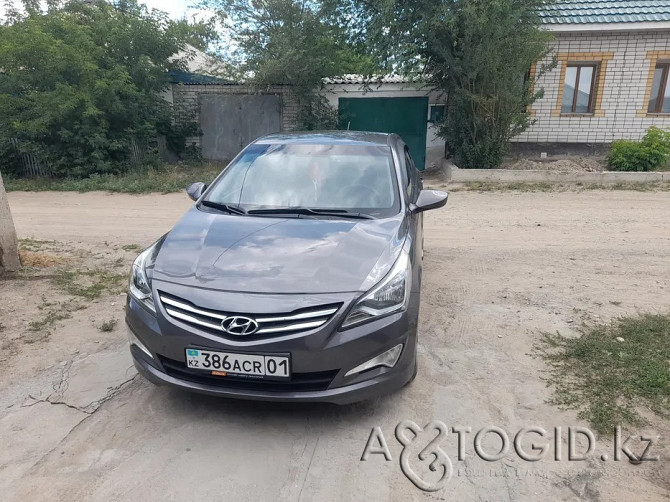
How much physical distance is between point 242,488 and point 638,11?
14751 millimetres

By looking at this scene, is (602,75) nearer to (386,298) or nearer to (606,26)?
(606,26)

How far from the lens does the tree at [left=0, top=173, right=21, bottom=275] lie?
5.00m

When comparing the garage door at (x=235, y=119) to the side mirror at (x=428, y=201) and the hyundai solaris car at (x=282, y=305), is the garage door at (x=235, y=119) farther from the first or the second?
the hyundai solaris car at (x=282, y=305)

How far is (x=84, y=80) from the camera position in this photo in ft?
37.6

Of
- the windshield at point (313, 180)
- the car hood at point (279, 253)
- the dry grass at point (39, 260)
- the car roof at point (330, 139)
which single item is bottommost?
the dry grass at point (39, 260)

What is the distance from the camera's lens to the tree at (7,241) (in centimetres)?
500

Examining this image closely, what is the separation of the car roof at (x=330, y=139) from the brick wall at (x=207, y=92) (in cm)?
1005

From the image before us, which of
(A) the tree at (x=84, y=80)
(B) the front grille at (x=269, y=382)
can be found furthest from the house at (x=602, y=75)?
(B) the front grille at (x=269, y=382)

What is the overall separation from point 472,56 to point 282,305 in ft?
32.9

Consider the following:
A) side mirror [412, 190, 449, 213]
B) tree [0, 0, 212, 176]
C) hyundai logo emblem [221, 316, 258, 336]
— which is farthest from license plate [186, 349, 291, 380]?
tree [0, 0, 212, 176]

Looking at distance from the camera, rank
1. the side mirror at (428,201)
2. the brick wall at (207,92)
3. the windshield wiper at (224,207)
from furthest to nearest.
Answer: the brick wall at (207,92), the side mirror at (428,201), the windshield wiper at (224,207)

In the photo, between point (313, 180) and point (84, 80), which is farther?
point (84, 80)

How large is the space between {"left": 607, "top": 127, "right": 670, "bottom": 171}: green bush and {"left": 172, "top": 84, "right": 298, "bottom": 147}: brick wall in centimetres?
842

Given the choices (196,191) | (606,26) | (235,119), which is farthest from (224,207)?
(606,26)
